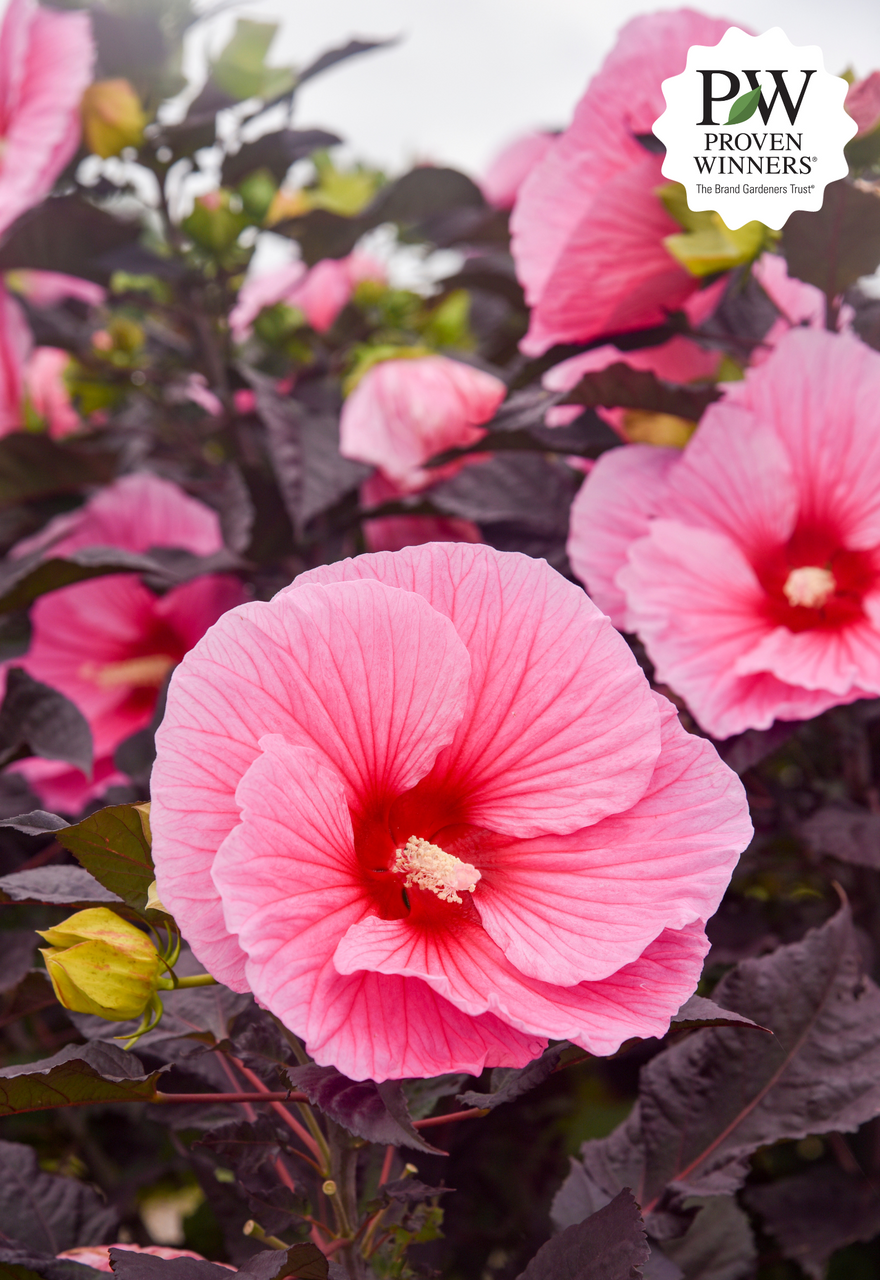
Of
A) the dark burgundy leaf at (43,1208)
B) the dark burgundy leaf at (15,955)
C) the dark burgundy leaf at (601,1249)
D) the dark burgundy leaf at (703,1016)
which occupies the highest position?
the dark burgundy leaf at (703,1016)

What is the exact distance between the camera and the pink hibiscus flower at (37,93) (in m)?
1.04

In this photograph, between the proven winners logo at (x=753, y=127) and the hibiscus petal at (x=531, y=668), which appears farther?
the proven winners logo at (x=753, y=127)

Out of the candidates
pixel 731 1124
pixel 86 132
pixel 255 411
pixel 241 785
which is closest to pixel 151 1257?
pixel 241 785

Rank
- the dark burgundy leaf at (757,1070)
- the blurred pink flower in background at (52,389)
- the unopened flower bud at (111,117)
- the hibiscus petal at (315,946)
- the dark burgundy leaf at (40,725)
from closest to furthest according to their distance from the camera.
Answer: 1. the hibiscus petal at (315,946)
2. the dark burgundy leaf at (757,1070)
3. the dark burgundy leaf at (40,725)
4. the unopened flower bud at (111,117)
5. the blurred pink flower in background at (52,389)

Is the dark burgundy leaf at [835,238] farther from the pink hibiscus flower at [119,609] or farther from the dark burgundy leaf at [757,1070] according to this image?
the pink hibiscus flower at [119,609]

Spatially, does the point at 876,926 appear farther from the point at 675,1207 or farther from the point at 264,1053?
the point at 264,1053

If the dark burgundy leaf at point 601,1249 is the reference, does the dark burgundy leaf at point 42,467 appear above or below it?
above

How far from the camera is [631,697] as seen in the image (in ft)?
1.74

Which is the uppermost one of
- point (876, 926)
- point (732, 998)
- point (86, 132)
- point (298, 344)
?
point (86, 132)

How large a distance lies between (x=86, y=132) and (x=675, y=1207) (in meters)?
1.17

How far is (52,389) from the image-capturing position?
1.62 m

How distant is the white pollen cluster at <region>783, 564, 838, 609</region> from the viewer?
80 cm

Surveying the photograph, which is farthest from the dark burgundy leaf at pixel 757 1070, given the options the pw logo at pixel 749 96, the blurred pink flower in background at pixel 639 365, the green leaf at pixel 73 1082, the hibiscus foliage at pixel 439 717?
the pw logo at pixel 749 96

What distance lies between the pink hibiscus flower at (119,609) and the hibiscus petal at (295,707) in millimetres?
621
